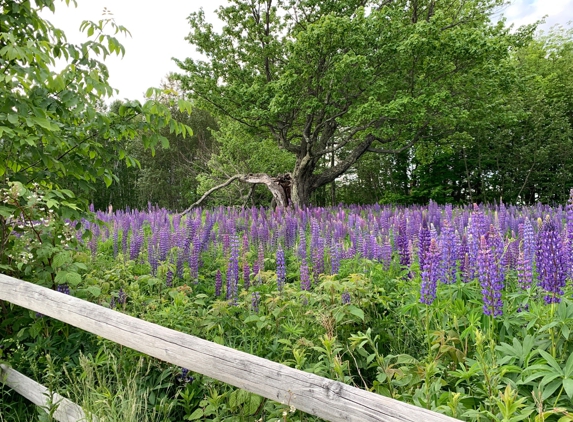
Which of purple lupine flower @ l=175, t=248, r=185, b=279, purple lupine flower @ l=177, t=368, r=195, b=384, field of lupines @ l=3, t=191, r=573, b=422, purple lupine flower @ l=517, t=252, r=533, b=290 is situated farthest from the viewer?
purple lupine flower @ l=175, t=248, r=185, b=279

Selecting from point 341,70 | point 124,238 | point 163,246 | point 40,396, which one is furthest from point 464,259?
point 341,70

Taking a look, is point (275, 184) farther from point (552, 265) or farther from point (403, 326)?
point (552, 265)

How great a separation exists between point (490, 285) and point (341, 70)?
7.76 meters

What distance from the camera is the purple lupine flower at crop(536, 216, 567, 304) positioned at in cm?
241

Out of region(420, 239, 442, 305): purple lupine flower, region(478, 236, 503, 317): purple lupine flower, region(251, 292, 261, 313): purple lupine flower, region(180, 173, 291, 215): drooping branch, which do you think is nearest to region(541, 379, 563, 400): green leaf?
region(478, 236, 503, 317): purple lupine flower

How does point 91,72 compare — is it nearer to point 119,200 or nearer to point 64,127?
point 64,127

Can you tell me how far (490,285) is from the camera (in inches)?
100

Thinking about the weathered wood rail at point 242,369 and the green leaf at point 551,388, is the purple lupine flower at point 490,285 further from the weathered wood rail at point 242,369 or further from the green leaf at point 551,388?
the weathered wood rail at point 242,369

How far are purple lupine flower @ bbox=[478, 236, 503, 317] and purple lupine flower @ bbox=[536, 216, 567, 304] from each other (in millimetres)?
265

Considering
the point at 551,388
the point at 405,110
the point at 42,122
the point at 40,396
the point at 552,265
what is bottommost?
the point at 40,396

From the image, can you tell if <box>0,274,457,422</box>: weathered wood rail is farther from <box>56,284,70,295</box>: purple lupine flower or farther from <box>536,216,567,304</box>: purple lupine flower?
<box>536,216,567,304</box>: purple lupine flower

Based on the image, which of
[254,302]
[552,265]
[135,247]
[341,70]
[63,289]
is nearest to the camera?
[552,265]

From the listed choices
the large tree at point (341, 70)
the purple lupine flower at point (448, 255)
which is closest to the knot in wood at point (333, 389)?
the purple lupine flower at point (448, 255)

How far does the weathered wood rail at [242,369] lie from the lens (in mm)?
1489
